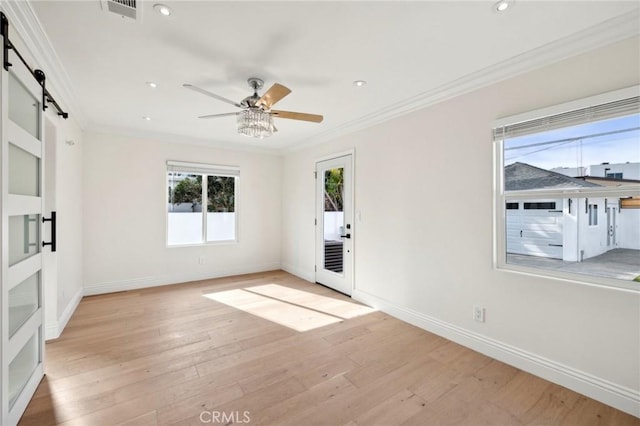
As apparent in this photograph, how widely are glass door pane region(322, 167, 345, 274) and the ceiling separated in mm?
1465

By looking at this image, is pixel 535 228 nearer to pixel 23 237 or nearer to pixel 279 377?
pixel 279 377

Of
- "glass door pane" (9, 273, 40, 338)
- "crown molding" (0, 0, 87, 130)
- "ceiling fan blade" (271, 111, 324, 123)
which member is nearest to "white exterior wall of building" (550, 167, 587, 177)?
"ceiling fan blade" (271, 111, 324, 123)

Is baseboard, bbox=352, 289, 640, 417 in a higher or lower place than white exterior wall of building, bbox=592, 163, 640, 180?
lower

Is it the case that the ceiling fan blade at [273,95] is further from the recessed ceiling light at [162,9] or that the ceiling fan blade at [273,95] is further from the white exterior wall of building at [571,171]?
the white exterior wall of building at [571,171]

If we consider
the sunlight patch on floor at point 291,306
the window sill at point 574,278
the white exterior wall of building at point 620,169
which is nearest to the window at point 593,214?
the white exterior wall of building at point 620,169

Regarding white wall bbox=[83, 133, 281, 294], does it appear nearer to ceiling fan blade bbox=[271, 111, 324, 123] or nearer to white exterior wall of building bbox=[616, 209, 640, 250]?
ceiling fan blade bbox=[271, 111, 324, 123]

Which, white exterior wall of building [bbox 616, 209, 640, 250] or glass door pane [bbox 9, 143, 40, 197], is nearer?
glass door pane [bbox 9, 143, 40, 197]

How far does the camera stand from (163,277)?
4828 millimetres

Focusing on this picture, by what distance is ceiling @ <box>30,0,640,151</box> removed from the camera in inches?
71.1

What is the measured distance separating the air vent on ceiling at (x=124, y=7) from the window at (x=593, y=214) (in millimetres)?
3454

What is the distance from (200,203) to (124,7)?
3.79 metres

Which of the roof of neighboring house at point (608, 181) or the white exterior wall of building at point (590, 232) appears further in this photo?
the white exterior wall of building at point (590, 232)

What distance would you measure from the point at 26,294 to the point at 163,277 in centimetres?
290

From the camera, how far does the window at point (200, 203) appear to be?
16.3 ft
